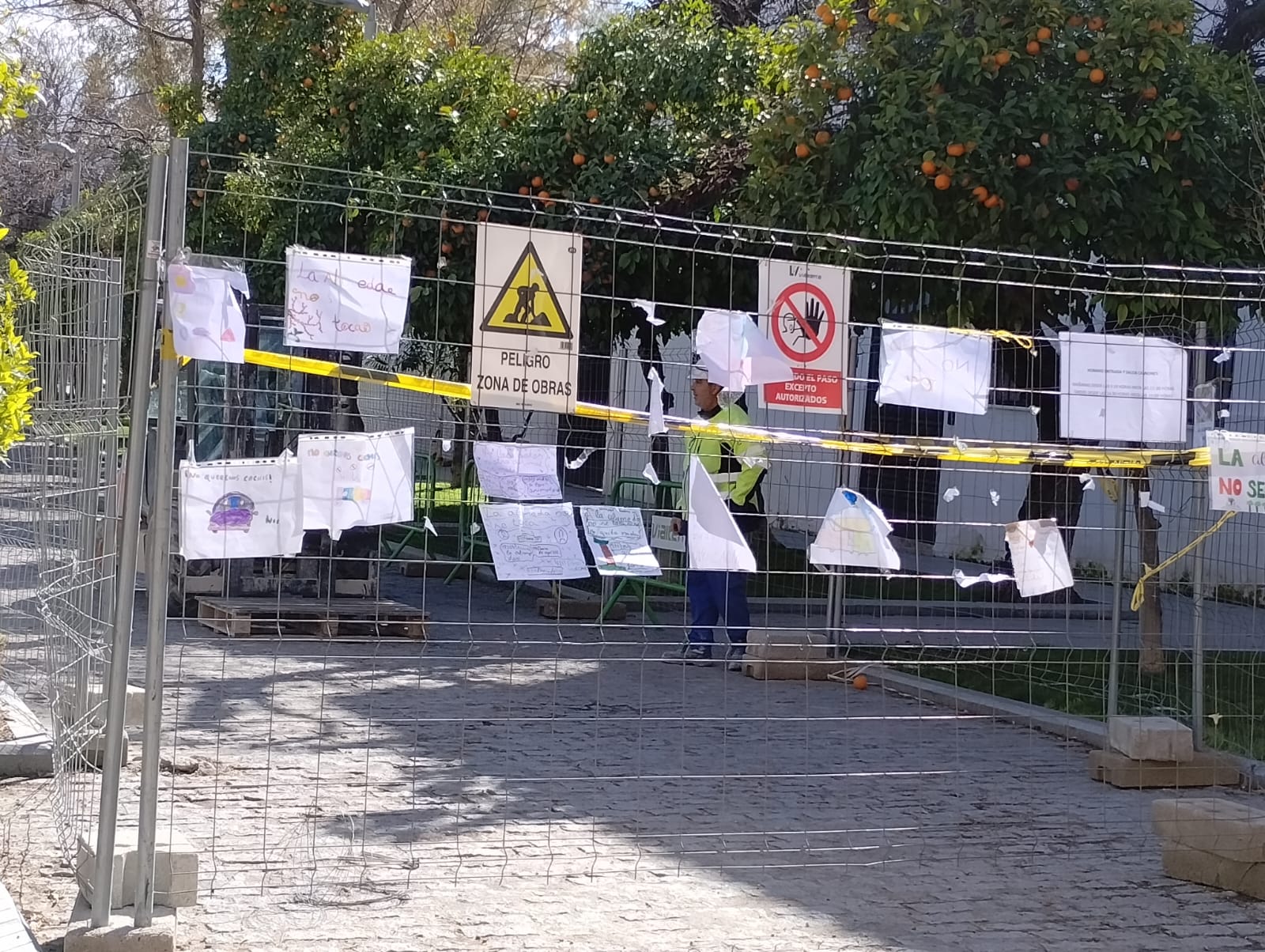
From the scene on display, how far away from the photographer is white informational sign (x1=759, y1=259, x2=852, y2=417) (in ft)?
17.3

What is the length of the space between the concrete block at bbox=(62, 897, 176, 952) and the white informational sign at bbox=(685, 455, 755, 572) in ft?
6.83

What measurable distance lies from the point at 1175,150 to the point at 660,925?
6.75m

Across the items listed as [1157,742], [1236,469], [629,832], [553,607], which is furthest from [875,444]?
[553,607]

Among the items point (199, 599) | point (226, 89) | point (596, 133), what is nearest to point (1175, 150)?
point (596, 133)

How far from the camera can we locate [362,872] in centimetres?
525

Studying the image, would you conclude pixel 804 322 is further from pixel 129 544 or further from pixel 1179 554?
pixel 129 544

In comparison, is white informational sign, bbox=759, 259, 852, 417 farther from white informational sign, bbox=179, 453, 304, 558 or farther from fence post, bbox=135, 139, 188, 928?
fence post, bbox=135, 139, 188, 928

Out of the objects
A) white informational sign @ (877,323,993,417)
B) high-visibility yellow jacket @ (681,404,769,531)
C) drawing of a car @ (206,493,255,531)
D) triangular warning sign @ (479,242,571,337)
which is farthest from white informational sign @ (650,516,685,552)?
drawing of a car @ (206,493,255,531)

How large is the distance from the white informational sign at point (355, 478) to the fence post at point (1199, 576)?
3718 mm

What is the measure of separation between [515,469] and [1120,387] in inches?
93.3

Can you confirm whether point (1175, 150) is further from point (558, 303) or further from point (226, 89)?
point (226, 89)

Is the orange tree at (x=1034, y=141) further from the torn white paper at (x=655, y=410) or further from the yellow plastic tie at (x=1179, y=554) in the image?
the torn white paper at (x=655, y=410)

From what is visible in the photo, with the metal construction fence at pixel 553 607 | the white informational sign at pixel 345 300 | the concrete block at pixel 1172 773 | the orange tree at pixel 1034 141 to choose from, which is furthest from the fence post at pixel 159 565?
the orange tree at pixel 1034 141

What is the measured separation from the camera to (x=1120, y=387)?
5.61 m
